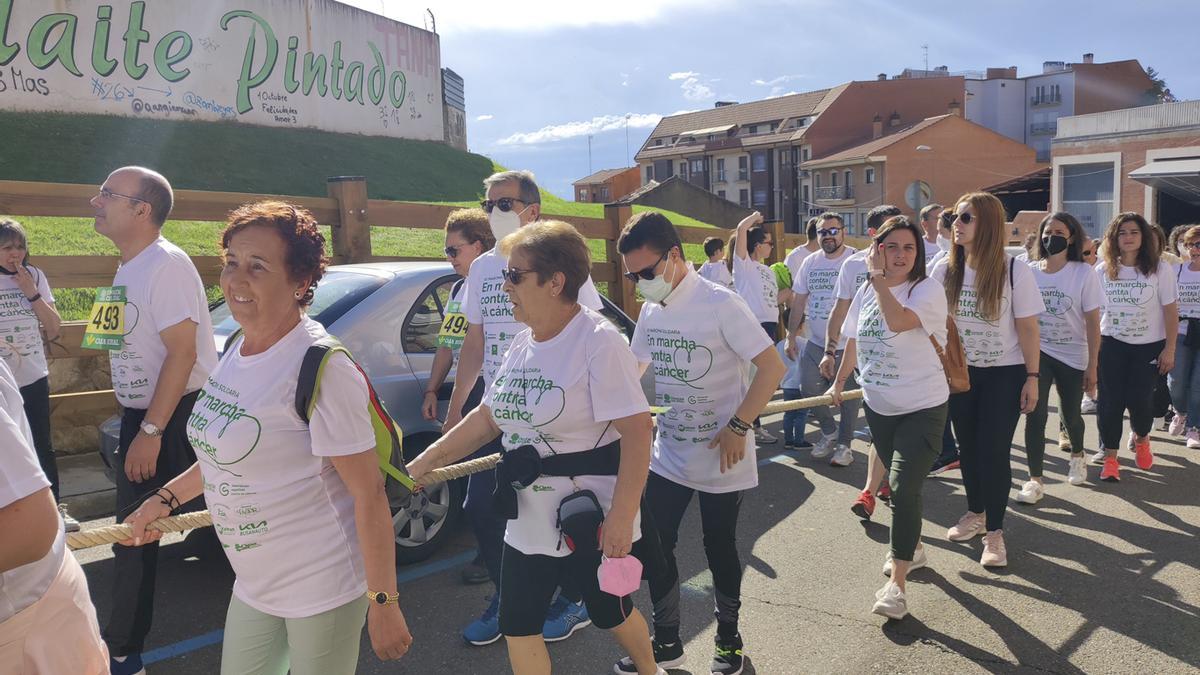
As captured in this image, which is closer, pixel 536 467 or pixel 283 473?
pixel 283 473

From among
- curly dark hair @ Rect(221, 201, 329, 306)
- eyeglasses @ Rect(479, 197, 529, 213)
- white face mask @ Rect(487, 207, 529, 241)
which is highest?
eyeglasses @ Rect(479, 197, 529, 213)

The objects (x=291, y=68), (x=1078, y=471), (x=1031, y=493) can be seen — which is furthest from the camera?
(x=291, y=68)

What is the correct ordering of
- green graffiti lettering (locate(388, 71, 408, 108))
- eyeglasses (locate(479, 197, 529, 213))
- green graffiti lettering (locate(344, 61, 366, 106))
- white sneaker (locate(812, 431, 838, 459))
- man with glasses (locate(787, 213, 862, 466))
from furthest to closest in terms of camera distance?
green graffiti lettering (locate(388, 71, 408, 108))
green graffiti lettering (locate(344, 61, 366, 106))
man with glasses (locate(787, 213, 862, 466))
white sneaker (locate(812, 431, 838, 459))
eyeglasses (locate(479, 197, 529, 213))

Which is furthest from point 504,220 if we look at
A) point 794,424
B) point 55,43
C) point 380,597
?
point 55,43

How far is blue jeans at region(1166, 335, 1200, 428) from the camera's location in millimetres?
7410

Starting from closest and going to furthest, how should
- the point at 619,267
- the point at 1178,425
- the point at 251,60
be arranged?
the point at 1178,425 < the point at 619,267 < the point at 251,60

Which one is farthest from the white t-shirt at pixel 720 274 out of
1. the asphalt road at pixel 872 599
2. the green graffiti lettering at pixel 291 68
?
the green graffiti lettering at pixel 291 68

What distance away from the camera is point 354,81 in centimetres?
2952

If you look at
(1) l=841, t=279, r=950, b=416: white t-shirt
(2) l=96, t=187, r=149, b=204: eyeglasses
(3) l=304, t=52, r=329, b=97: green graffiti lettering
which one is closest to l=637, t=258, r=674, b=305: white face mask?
(1) l=841, t=279, r=950, b=416: white t-shirt

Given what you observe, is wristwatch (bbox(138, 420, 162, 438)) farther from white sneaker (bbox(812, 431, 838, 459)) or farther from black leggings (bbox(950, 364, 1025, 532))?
white sneaker (bbox(812, 431, 838, 459))

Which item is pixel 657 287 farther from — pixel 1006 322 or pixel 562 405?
pixel 1006 322

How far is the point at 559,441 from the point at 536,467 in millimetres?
109

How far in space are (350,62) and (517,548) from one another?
1163 inches

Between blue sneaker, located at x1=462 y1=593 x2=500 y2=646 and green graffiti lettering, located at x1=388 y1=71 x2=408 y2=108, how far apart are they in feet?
98.3
